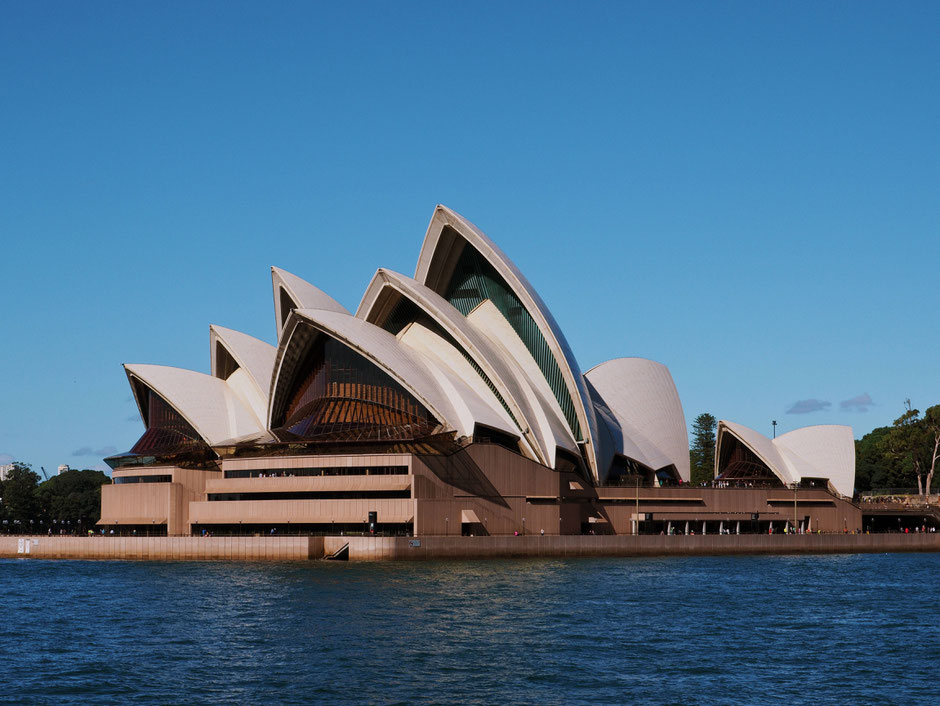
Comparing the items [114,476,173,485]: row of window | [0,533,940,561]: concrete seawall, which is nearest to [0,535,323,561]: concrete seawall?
[0,533,940,561]: concrete seawall

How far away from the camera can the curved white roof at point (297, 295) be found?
265 feet

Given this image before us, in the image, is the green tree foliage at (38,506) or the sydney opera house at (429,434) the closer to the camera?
the sydney opera house at (429,434)

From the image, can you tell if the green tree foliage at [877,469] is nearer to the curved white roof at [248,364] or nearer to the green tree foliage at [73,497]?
the curved white roof at [248,364]

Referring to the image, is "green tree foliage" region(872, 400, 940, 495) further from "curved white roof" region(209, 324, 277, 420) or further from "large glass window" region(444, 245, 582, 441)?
"curved white roof" region(209, 324, 277, 420)

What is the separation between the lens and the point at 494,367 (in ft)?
249

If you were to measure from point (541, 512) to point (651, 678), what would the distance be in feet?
148

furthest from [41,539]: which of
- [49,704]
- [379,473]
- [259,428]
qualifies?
[49,704]

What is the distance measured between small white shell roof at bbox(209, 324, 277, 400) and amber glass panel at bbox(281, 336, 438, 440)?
4.74m

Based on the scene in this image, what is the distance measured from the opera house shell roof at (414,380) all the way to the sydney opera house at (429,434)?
0.15 meters

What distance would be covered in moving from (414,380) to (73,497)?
68485mm

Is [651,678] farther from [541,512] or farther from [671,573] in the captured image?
[541,512]

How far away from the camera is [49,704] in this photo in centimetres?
2603

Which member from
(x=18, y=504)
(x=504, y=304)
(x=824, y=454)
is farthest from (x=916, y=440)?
(x=18, y=504)

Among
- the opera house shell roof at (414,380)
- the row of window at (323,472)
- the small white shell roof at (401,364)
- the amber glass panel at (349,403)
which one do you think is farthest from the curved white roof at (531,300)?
the row of window at (323,472)
